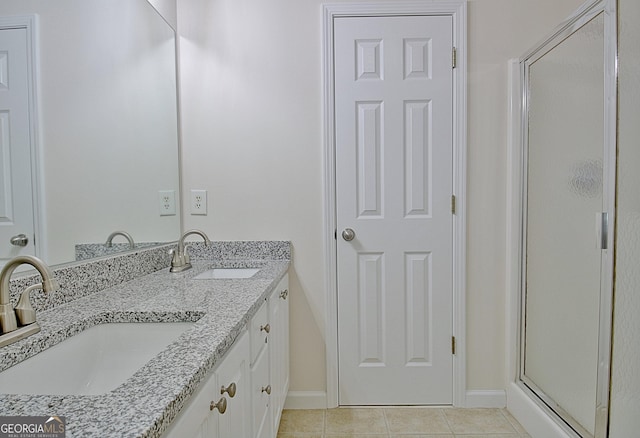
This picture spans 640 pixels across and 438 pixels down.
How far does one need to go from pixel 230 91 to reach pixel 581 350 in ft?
6.56

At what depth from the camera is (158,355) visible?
0.72 meters

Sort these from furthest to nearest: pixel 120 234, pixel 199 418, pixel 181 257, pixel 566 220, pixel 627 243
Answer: pixel 181 257 → pixel 566 220 → pixel 120 234 → pixel 627 243 → pixel 199 418

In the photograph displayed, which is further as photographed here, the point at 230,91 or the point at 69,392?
the point at 230,91

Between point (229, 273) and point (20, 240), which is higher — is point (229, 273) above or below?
below

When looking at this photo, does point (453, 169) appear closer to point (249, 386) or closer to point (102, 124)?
point (249, 386)

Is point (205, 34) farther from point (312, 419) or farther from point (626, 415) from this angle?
point (626, 415)

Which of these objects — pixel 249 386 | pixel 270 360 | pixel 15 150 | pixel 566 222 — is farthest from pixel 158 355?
pixel 566 222

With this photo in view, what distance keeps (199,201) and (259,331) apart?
0.97 m

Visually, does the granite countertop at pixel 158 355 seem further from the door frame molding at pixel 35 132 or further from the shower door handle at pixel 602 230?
the shower door handle at pixel 602 230

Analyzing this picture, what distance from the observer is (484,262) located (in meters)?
1.99

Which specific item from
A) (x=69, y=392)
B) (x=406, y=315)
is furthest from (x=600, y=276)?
(x=69, y=392)

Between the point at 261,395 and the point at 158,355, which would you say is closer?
the point at 158,355

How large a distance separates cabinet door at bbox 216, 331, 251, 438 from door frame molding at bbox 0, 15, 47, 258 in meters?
0.62

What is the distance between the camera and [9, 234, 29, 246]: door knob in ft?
3.14
